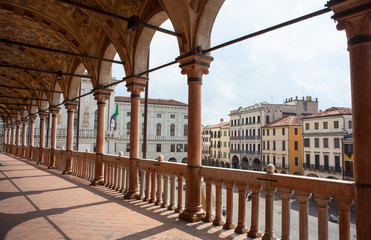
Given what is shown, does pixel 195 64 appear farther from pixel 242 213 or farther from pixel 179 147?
pixel 179 147

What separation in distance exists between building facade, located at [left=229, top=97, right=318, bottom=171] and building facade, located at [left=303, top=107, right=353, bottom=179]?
8615 mm

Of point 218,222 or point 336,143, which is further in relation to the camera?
point 336,143

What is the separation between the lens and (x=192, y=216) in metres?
4.73

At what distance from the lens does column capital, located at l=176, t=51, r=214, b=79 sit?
5066 millimetres

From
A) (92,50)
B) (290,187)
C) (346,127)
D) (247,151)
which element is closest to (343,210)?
(290,187)

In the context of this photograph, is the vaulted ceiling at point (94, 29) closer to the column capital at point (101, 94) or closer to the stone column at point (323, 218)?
the column capital at point (101, 94)

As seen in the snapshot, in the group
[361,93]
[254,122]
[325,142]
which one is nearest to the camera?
[361,93]

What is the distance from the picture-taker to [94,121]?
34.4 metres

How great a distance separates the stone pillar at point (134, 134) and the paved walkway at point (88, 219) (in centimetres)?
45

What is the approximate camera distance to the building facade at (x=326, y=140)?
26.3 m

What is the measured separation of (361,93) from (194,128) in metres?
2.86

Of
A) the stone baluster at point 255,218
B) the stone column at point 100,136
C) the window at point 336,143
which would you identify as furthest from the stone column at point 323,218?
the window at point 336,143

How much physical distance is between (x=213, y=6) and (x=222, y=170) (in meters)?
3.12

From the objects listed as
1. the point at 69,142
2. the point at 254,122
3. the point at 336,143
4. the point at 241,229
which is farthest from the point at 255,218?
the point at 254,122
